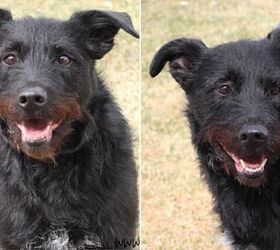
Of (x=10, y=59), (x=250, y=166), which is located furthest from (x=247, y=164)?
(x=10, y=59)

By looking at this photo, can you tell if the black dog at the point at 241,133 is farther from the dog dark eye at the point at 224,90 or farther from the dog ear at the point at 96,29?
the dog ear at the point at 96,29

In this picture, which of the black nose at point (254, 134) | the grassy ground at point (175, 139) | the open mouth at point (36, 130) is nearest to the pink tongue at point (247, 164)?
the black nose at point (254, 134)

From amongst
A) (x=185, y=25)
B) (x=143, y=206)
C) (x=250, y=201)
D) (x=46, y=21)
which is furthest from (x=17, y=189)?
(x=185, y=25)

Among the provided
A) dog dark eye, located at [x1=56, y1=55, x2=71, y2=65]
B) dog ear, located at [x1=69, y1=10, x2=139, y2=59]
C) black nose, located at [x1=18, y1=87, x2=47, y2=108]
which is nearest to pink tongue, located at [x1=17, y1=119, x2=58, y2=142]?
black nose, located at [x1=18, y1=87, x2=47, y2=108]

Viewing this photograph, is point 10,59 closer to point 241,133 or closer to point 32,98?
point 32,98

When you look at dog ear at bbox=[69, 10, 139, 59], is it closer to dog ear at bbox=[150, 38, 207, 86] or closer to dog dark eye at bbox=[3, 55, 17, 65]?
dog ear at bbox=[150, 38, 207, 86]

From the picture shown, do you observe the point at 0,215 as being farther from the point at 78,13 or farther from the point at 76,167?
the point at 78,13
